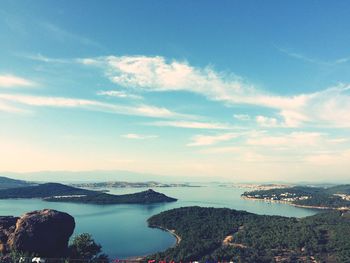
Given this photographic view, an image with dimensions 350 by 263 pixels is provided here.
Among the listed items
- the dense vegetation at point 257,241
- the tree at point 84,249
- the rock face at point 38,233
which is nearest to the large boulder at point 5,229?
the rock face at point 38,233

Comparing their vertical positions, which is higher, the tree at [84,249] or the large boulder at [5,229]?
the large boulder at [5,229]

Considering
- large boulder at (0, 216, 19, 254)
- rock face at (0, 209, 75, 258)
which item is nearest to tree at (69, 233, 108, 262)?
rock face at (0, 209, 75, 258)

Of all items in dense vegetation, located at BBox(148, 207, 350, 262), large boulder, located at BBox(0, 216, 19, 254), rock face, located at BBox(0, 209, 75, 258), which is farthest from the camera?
dense vegetation, located at BBox(148, 207, 350, 262)

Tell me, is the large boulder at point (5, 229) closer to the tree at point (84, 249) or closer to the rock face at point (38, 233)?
the rock face at point (38, 233)

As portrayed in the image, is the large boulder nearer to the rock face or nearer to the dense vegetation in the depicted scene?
the rock face

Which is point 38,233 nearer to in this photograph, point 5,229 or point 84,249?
point 5,229

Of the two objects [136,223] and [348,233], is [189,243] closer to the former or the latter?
[348,233]
